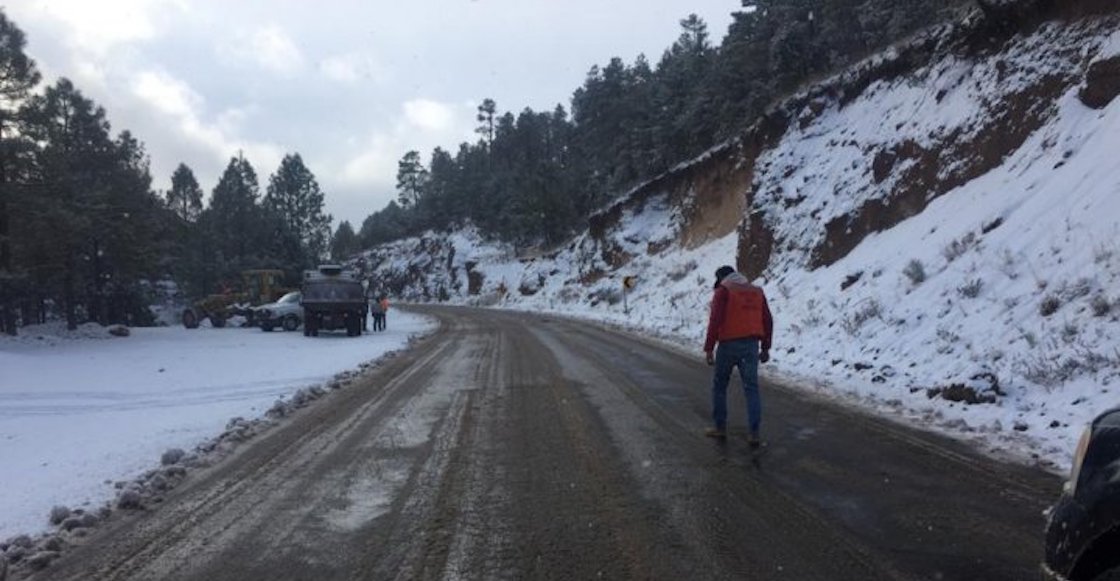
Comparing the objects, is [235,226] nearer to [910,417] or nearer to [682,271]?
[682,271]

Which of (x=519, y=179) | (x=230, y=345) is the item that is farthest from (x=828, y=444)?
(x=519, y=179)

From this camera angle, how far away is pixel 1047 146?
16.6 meters

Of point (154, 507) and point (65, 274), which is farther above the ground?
point (65, 274)

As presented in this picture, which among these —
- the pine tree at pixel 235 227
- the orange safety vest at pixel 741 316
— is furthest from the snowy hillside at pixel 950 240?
the pine tree at pixel 235 227

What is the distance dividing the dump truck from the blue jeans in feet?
112

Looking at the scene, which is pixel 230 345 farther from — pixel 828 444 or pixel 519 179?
pixel 519 179

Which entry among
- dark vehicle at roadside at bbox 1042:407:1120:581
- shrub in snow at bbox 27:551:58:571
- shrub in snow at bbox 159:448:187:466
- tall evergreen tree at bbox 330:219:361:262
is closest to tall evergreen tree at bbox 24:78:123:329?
shrub in snow at bbox 159:448:187:466

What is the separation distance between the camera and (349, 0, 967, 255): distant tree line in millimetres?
38344

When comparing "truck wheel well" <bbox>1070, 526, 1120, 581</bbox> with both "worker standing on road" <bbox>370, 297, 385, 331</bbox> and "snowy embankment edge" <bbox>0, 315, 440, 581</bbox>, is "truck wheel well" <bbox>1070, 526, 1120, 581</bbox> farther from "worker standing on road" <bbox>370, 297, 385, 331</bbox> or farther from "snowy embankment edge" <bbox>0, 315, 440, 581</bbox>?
"worker standing on road" <bbox>370, 297, 385, 331</bbox>

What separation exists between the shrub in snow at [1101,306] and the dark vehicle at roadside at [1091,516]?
8.22 m

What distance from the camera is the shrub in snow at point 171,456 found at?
814cm

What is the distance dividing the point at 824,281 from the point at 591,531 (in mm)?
18291

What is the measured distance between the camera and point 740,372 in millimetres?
8648

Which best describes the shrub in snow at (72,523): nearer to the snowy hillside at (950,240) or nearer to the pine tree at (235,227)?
the snowy hillside at (950,240)
